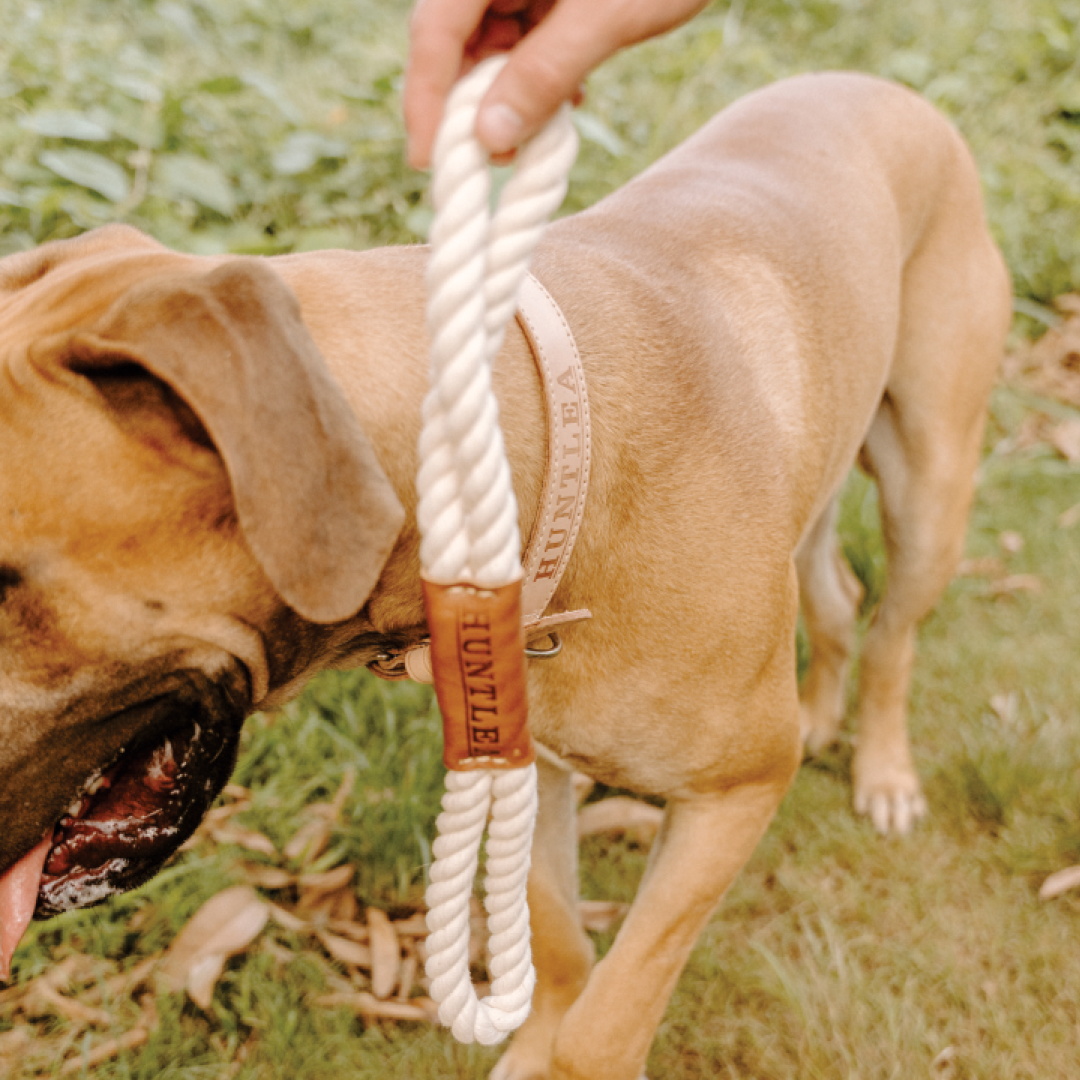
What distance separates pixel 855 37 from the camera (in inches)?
319

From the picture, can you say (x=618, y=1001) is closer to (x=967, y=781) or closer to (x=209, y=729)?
(x=209, y=729)

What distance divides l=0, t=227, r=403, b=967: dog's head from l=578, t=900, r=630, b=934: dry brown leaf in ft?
4.32

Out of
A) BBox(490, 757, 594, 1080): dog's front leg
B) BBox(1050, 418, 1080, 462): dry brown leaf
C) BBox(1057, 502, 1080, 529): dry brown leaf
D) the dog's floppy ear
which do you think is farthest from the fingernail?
BBox(1050, 418, 1080, 462): dry brown leaf

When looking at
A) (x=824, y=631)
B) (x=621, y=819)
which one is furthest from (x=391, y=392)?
(x=824, y=631)

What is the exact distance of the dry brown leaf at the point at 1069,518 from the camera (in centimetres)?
456

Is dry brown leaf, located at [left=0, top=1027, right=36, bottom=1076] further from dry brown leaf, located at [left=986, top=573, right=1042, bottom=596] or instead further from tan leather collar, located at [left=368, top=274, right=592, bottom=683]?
dry brown leaf, located at [left=986, top=573, right=1042, bottom=596]

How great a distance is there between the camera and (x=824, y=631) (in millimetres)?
3475

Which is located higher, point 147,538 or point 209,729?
point 147,538

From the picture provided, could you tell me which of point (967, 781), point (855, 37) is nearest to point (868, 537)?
point (967, 781)

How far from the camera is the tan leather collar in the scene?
1.62 m

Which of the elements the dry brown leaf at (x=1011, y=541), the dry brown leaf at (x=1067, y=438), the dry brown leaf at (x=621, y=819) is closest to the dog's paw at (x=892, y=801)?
the dry brown leaf at (x=621, y=819)

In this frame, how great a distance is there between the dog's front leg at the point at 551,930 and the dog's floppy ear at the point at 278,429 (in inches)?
45.2

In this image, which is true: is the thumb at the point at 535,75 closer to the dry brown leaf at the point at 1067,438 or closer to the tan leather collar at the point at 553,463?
the tan leather collar at the point at 553,463

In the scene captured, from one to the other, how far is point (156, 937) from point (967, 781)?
2266 mm
